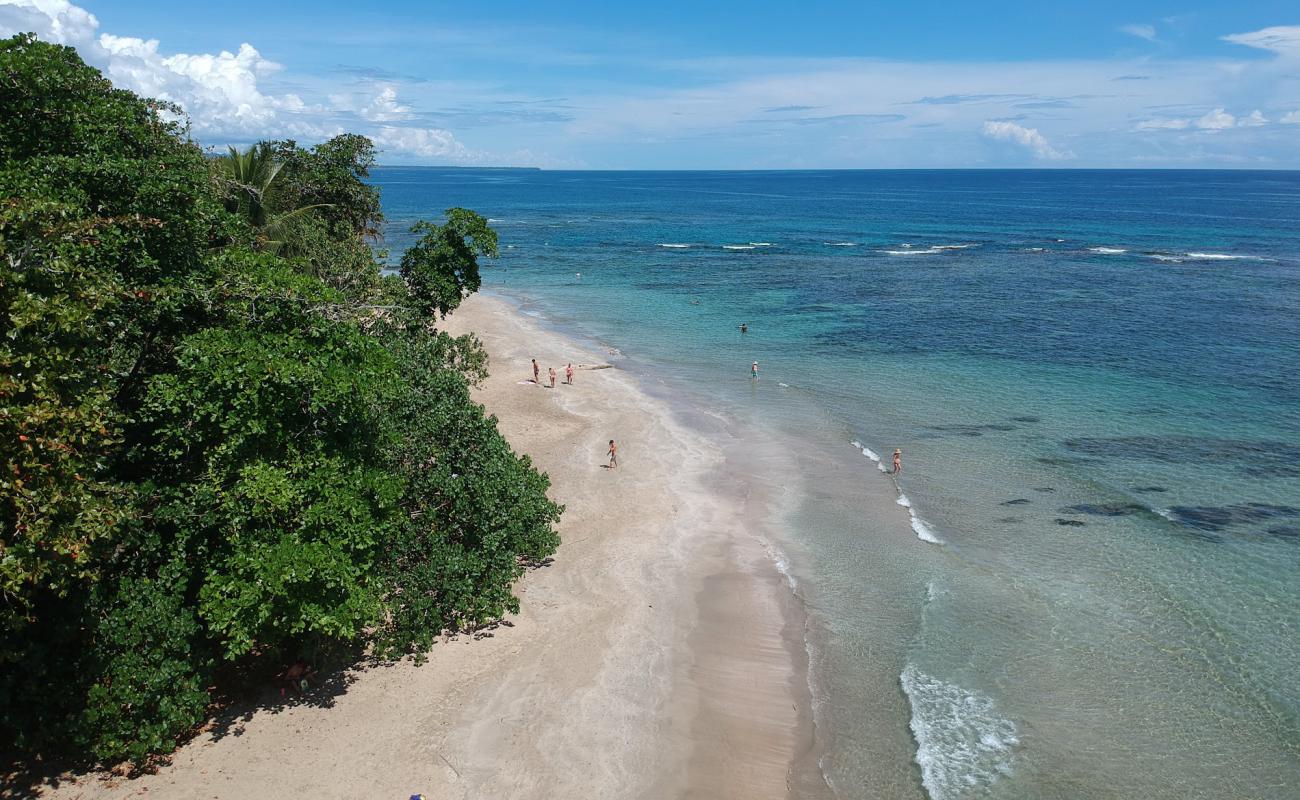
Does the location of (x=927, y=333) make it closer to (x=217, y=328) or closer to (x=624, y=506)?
(x=624, y=506)

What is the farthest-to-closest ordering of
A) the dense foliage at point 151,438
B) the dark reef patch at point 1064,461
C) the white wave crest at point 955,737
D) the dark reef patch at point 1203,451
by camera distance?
the dark reef patch at point 1064,461 → the dark reef patch at point 1203,451 → the white wave crest at point 955,737 → the dense foliage at point 151,438

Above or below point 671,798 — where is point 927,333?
above

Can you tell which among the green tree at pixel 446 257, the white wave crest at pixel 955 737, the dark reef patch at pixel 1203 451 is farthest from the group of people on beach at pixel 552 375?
the white wave crest at pixel 955 737

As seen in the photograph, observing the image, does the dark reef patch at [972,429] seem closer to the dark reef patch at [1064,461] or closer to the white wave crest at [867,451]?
the dark reef patch at [1064,461]

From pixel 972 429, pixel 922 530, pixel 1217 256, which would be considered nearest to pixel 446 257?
pixel 922 530

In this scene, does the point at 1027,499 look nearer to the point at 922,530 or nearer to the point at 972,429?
the point at 922,530

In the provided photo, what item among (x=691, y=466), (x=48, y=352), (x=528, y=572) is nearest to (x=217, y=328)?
(x=48, y=352)
